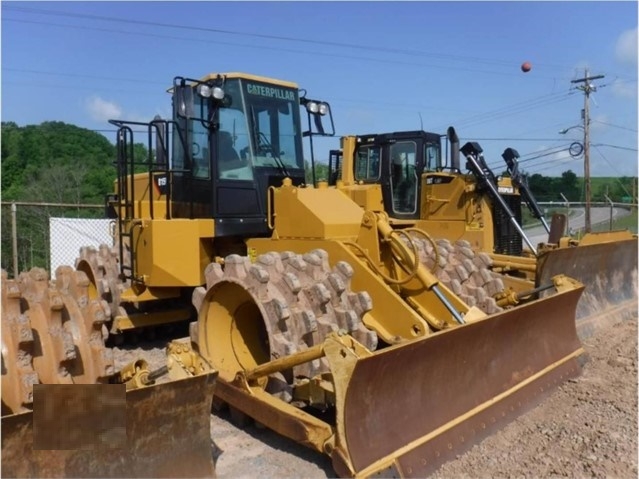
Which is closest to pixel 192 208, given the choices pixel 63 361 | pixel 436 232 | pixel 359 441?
pixel 63 361

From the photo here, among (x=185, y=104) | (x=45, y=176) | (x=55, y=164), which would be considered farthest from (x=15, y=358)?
(x=55, y=164)

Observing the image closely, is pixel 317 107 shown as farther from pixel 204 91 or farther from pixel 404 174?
pixel 404 174

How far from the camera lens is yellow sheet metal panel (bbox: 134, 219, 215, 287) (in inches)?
230

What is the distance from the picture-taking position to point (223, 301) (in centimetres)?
499

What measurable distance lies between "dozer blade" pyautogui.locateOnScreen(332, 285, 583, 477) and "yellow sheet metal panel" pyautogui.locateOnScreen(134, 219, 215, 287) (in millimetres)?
2673

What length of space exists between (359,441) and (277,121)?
378cm

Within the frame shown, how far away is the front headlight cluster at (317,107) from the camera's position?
673 cm

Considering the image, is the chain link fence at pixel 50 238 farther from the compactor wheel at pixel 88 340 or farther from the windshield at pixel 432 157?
the compactor wheel at pixel 88 340

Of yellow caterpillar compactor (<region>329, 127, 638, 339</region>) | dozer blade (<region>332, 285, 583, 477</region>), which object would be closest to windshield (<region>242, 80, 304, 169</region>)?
yellow caterpillar compactor (<region>329, 127, 638, 339</region>)

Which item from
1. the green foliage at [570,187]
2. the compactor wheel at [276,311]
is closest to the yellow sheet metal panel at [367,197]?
the compactor wheel at [276,311]

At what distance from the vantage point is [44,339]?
363cm

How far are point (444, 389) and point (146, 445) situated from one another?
6.90 feet

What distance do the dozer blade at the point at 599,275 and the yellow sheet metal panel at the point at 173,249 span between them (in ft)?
11.9

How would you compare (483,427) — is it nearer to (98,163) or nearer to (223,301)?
(223,301)
